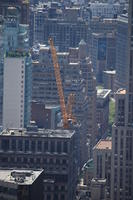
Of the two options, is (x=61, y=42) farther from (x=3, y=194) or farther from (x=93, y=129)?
(x=3, y=194)

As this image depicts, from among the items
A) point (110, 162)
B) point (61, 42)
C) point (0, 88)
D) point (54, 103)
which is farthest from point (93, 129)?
point (61, 42)

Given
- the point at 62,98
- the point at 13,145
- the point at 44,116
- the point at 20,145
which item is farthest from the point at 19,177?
the point at 62,98

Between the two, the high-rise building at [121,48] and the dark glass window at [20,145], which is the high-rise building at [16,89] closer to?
the dark glass window at [20,145]

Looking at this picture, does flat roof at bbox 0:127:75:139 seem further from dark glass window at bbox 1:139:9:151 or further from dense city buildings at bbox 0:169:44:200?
dense city buildings at bbox 0:169:44:200

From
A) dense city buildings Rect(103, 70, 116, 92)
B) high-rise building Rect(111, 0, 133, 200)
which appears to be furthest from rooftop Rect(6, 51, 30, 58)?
dense city buildings Rect(103, 70, 116, 92)

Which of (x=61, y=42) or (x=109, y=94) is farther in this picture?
(x=61, y=42)

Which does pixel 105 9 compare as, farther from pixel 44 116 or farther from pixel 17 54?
pixel 17 54

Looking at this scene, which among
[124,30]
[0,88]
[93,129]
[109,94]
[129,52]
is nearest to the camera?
[129,52]
